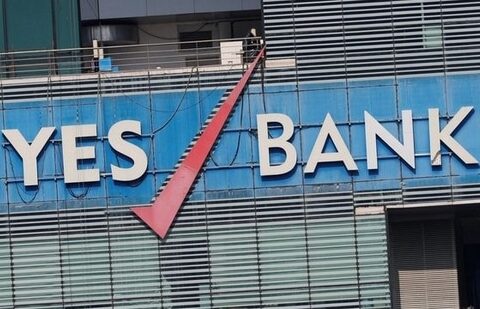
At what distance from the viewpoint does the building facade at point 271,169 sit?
36.3 metres

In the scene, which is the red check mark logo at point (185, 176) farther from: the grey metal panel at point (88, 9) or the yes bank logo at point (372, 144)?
the grey metal panel at point (88, 9)

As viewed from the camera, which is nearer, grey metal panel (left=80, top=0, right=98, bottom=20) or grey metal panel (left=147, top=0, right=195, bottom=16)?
grey metal panel (left=80, top=0, right=98, bottom=20)

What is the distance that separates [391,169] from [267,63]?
158 inches

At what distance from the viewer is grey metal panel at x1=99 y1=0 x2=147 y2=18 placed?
4225 cm

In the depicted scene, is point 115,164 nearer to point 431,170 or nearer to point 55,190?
point 55,190

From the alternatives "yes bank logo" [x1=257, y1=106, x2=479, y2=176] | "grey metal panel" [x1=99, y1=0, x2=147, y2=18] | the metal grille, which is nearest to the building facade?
"yes bank logo" [x1=257, y1=106, x2=479, y2=176]

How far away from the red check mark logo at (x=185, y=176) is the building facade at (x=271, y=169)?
203 millimetres

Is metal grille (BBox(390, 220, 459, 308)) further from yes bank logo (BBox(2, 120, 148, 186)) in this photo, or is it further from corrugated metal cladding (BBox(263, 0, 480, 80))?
yes bank logo (BBox(2, 120, 148, 186))

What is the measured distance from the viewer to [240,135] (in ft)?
120

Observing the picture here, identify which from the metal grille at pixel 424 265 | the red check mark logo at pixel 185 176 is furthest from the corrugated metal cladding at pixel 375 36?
the metal grille at pixel 424 265

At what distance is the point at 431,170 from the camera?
1430 inches

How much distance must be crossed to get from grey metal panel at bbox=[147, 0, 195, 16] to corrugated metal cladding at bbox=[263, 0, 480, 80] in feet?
19.7

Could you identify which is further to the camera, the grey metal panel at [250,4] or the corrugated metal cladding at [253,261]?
the grey metal panel at [250,4]

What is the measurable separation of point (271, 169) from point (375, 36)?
4166mm
